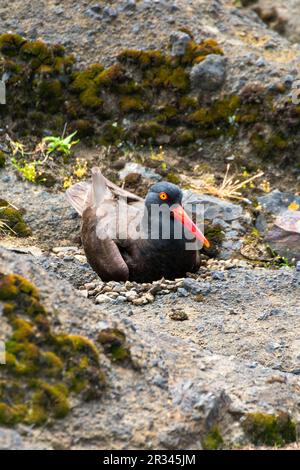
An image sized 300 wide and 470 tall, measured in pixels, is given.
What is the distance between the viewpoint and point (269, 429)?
6.55 m

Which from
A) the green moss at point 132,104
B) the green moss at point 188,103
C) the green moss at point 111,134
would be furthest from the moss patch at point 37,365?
the green moss at point 188,103

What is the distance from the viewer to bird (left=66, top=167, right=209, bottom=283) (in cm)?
1059

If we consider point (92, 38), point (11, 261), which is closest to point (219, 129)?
point (92, 38)

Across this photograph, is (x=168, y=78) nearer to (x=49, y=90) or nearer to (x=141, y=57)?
(x=141, y=57)

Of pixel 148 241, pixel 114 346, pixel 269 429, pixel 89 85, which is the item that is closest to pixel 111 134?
pixel 89 85

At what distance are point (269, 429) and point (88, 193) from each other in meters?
5.79

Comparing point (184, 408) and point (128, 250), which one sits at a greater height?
point (184, 408)

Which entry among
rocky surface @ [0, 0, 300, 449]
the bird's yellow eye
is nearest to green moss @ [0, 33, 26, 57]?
rocky surface @ [0, 0, 300, 449]

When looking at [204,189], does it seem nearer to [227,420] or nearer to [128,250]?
[128,250]

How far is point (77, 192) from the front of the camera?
1191 centimetres

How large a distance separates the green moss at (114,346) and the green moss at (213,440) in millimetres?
804

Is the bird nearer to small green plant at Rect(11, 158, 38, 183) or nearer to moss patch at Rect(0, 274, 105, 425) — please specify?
small green plant at Rect(11, 158, 38, 183)

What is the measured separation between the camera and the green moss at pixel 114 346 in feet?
21.4

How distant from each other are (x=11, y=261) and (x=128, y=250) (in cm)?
423
